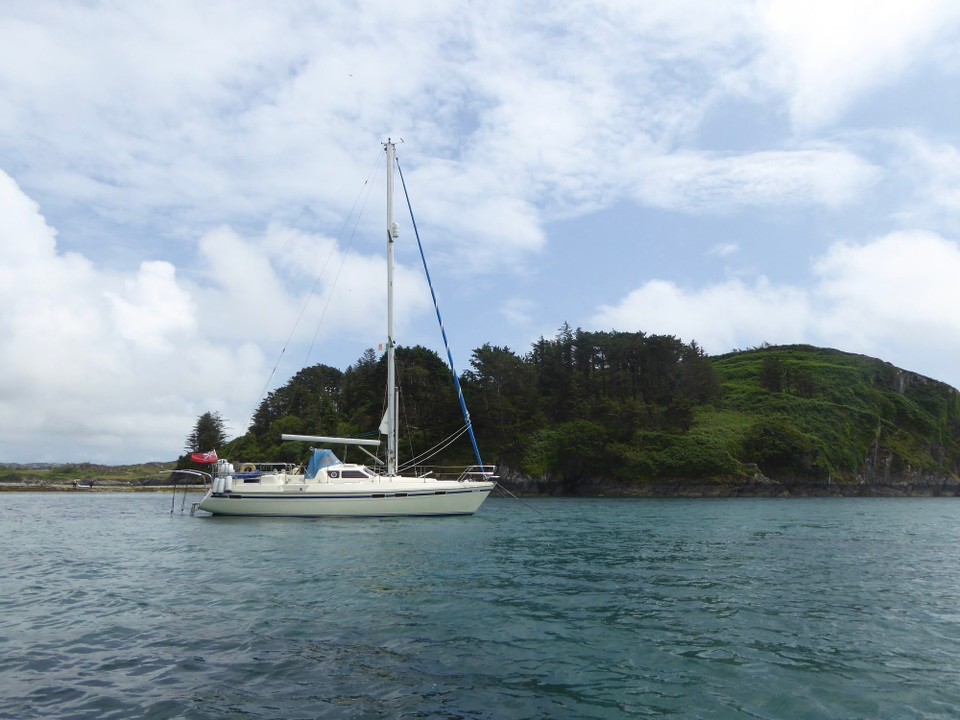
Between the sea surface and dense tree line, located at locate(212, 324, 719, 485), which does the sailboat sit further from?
dense tree line, located at locate(212, 324, 719, 485)

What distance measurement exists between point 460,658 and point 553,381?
96705 mm

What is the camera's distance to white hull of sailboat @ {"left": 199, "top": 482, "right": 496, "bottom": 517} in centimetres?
3669

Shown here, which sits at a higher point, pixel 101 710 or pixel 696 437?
pixel 696 437

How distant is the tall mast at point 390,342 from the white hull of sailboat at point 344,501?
2.05 meters

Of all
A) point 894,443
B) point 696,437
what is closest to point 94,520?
point 696,437

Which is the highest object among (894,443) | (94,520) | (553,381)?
(553,381)

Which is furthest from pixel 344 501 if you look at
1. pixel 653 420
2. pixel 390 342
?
pixel 653 420

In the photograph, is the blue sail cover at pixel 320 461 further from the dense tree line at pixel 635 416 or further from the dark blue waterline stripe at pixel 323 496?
the dense tree line at pixel 635 416

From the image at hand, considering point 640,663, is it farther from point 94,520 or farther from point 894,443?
point 894,443

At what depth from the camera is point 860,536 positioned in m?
30.6

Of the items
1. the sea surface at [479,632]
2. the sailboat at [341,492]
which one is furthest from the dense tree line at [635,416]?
the sea surface at [479,632]

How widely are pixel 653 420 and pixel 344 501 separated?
6566cm

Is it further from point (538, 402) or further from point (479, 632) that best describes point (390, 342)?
point (538, 402)

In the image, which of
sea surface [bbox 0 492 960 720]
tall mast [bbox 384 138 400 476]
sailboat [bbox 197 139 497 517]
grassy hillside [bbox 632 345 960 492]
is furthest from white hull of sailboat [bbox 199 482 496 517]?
grassy hillside [bbox 632 345 960 492]
